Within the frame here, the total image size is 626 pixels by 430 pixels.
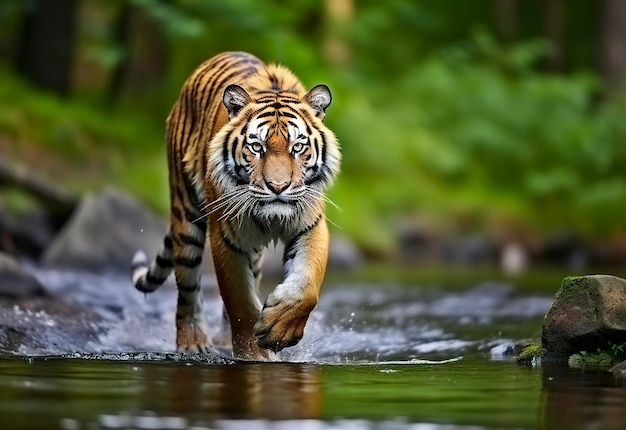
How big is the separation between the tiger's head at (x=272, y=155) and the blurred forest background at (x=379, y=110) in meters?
8.29

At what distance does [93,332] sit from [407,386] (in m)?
3.38

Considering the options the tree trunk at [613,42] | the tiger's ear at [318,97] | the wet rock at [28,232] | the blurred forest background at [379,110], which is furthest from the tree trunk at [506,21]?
the tiger's ear at [318,97]

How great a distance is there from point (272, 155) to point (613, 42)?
66.3ft

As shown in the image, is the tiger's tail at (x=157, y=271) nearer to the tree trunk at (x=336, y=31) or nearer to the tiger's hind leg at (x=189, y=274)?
the tiger's hind leg at (x=189, y=274)

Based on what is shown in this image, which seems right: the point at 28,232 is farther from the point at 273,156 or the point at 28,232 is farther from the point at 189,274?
the point at 273,156

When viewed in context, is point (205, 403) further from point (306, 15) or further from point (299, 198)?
point (306, 15)

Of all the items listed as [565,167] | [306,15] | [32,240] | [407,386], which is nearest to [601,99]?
[565,167]

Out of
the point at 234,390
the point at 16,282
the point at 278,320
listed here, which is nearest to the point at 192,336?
the point at 16,282

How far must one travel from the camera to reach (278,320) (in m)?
6.72

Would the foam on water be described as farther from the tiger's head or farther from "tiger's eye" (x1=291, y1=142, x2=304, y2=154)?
"tiger's eye" (x1=291, y1=142, x2=304, y2=154)

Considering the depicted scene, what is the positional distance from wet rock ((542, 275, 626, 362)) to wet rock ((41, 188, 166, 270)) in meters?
8.22

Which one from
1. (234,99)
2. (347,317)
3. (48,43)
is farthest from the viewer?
(48,43)

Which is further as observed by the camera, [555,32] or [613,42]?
[555,32]

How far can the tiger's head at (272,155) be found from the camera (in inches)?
270
